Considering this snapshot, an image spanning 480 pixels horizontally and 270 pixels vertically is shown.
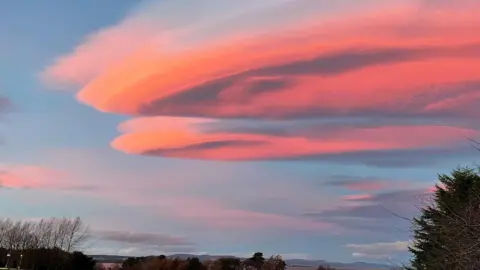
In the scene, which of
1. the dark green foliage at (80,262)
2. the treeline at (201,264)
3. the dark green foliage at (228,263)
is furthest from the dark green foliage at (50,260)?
the dark green foliage at (228,263)

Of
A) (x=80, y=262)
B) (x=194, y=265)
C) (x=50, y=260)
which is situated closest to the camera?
(x=50, y=260)

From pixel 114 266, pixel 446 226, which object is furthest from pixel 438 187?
pixel 114 266

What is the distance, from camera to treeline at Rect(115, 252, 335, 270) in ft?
291

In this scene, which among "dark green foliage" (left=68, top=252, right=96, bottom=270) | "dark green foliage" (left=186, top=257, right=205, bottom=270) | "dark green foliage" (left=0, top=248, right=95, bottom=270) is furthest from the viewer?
"dark green foliage" (left=186, top=257, right=205, bottom=270)

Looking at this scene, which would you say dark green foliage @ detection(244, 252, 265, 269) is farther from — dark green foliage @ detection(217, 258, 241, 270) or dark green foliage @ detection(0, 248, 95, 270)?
dark green foliage @ detection(0, 248, 95, 270)

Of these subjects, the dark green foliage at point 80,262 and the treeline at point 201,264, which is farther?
the treeline at point 201,264

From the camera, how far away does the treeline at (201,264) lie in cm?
8875

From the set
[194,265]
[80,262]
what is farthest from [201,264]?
[80,262]

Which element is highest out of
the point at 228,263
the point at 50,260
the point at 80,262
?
the point at 228,263

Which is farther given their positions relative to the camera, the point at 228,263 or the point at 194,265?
the point at 228,263

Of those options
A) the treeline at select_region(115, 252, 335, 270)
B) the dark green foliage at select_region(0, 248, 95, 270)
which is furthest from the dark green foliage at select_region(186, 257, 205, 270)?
the dark green foliage at select_region(0, 248, 95, 270)

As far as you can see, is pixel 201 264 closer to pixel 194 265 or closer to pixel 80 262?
pixel 194 265

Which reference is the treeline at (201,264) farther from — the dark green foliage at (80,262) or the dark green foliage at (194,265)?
the dark green foliage at (80,262)

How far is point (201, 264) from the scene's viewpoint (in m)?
92.0
